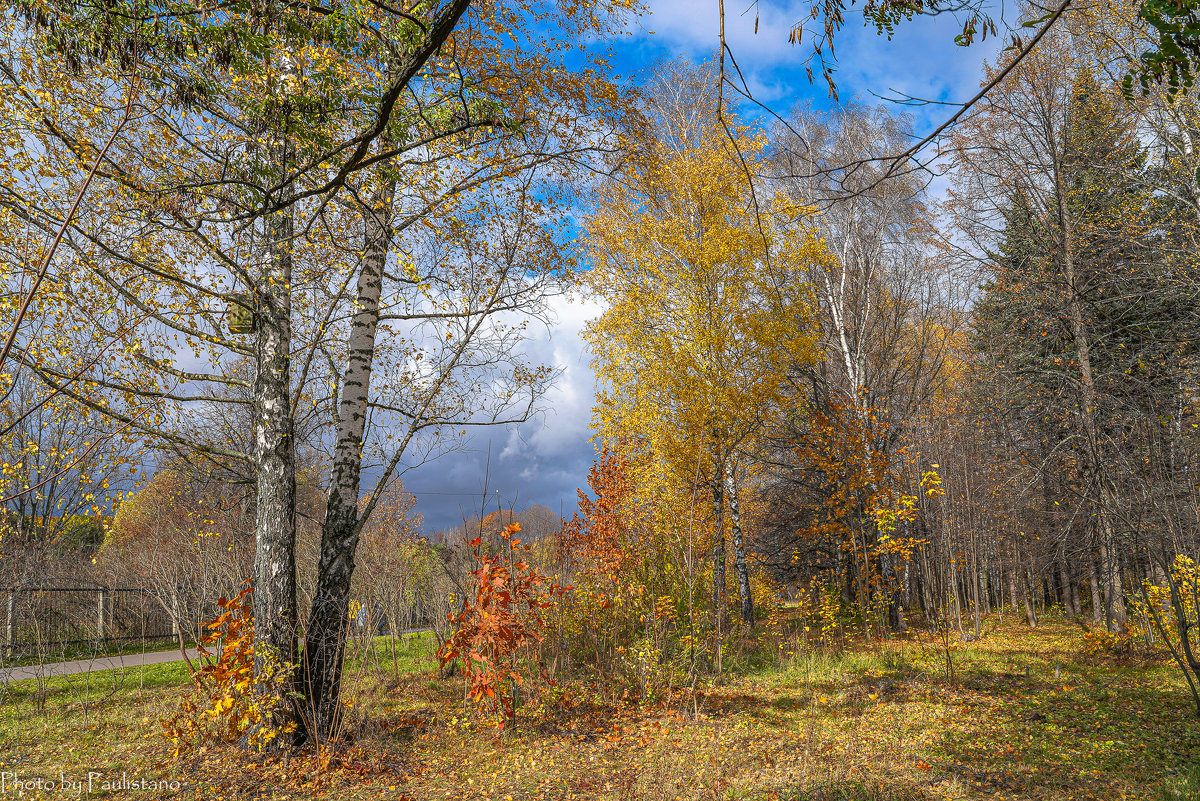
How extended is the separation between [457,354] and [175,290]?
2519 millimetres

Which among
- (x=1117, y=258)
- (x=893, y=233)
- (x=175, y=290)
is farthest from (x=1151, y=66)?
(x=893, y=233)

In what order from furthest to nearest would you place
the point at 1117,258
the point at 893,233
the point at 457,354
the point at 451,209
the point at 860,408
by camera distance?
the point at 893,233 → the point at 860,408 → the point at 1117,258 → the point at 457,354 → the point at 451,209

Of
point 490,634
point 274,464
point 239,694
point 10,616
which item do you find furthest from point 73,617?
point 490,634

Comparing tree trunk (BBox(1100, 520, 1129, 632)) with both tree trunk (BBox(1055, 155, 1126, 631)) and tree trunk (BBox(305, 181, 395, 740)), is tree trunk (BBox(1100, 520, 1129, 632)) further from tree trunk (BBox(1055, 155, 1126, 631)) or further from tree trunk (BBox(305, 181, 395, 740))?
tree trunk (BBox(305, 181, 395, 740))

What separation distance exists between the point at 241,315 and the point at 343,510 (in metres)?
1.96

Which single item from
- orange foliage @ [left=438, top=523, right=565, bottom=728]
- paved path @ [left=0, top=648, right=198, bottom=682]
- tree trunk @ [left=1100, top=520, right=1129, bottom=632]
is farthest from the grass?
tree trunk @ [left=1100, top=520, right=1129, bottom=632]

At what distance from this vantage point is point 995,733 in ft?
17.1

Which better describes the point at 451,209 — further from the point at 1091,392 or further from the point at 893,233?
the point at 893,233

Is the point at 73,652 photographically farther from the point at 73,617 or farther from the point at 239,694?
the point at 239,694

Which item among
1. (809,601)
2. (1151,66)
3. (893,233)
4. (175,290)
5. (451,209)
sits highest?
(893,233)

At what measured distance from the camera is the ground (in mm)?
4133

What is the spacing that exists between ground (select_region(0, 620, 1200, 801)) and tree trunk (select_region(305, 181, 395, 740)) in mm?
319

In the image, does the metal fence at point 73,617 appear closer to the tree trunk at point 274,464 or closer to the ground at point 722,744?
the ground at point 722,744

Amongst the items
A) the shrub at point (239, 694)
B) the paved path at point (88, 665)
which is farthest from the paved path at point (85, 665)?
the shrub at point (239, 694)
